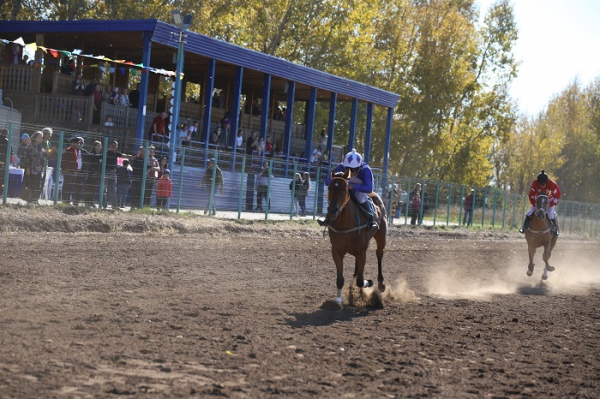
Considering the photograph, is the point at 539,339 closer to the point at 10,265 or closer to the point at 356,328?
the point at 356,328

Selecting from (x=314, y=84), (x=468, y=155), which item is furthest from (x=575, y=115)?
(x=314, y=84)

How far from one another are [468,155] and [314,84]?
26.0 meters

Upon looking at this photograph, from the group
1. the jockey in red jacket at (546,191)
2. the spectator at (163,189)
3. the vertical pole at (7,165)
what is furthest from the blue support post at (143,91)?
the jockey in red jacket at (546,191)

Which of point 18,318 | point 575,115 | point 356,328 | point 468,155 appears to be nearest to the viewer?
point 18,318

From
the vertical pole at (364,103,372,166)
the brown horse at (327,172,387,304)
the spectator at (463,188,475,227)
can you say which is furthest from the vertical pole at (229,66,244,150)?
the brown horse at (327,172,387,304)

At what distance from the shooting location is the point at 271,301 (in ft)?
37.5

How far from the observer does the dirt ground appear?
21.9 feet

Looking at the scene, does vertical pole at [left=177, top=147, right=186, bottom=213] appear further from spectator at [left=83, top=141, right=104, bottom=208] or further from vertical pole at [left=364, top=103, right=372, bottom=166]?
vertical pole at [left=364, top=103, right=372, bottom=166]

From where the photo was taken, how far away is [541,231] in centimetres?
1847

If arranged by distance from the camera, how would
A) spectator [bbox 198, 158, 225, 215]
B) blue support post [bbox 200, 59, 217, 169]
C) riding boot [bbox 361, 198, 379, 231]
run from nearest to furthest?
riding boot [bbox 361, 198, 379, 231]
spectator [bbox 198, 158, 225, 215]
blue support post [bbox 200, 59, 217, 169]

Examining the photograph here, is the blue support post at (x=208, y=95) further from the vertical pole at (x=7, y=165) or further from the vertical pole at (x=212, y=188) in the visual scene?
the vertical pole at (x=7, y=165)

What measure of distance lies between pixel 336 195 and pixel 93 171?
441 inches

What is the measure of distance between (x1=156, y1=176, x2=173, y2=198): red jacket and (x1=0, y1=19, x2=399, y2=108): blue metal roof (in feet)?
21.1

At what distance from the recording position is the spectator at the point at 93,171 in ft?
67.3
